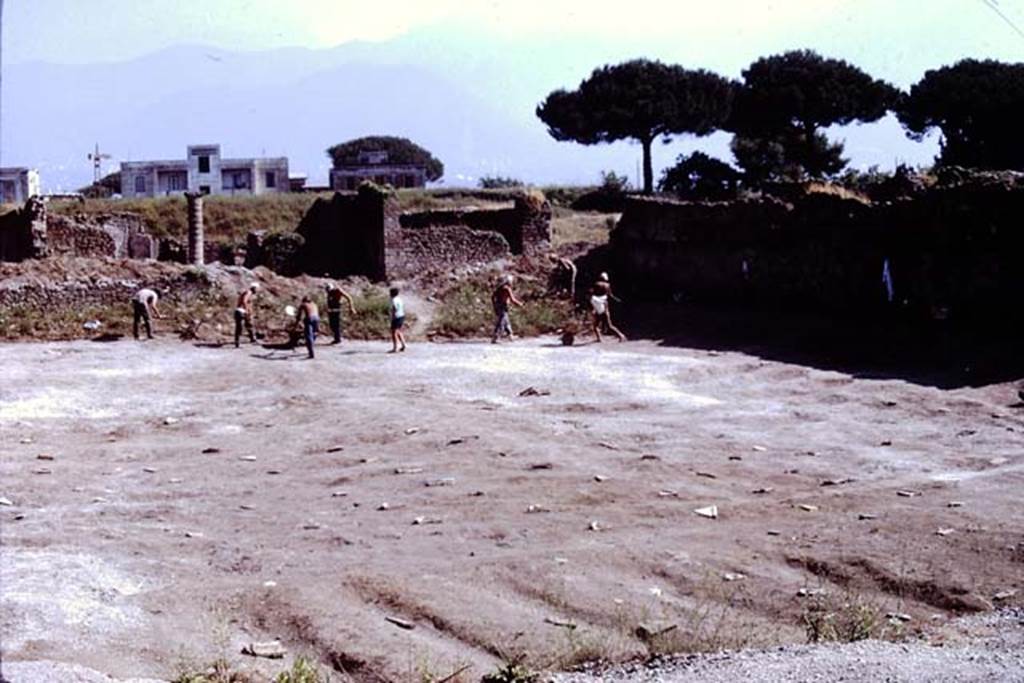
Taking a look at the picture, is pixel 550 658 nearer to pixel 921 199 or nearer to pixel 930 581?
pixel 930 581

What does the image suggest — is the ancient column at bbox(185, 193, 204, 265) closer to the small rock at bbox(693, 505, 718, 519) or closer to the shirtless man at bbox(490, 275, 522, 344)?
the shirtless man at bbox(490, 275, 522, 344)

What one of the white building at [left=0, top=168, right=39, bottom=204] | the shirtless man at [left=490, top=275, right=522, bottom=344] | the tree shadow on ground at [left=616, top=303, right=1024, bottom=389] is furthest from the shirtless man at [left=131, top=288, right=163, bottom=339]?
the white building at [left=0, top=168, right=39, bottom=204]

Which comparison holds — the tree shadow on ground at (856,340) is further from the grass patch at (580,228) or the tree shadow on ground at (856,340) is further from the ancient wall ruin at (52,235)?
the ancient wall ruin at (52,235)

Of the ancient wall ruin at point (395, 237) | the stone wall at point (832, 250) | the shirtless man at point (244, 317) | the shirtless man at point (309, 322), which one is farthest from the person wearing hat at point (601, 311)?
the shirtless man at point (244, 317)

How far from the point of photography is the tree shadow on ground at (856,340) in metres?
20.1

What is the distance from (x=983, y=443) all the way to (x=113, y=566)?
10.0 metres

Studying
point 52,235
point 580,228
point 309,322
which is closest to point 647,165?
point 580,228

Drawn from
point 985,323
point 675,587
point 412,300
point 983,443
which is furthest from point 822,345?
point 675,587

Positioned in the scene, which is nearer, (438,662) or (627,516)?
(438,662)

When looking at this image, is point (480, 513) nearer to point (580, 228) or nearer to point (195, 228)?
point (195, 228)

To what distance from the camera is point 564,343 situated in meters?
25.5

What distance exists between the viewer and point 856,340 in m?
22.9

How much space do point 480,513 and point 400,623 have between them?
324 cm

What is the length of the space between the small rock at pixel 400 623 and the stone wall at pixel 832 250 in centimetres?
1555
